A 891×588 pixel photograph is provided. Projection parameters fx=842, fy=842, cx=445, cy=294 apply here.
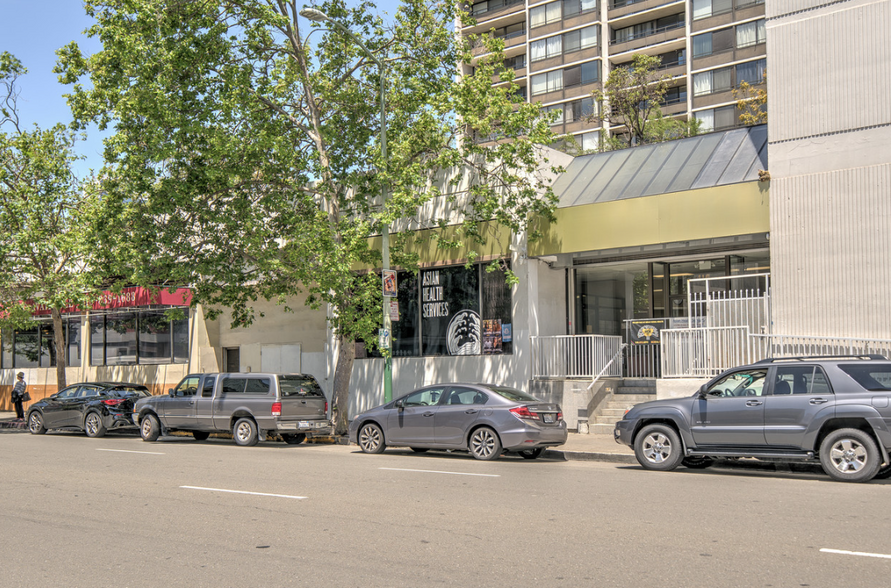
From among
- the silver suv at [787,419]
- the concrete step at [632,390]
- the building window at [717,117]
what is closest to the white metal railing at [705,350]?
the concrete step at [632,390]

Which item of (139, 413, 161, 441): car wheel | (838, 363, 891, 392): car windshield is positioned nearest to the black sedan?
(139, 413, 161, 441): car wheel

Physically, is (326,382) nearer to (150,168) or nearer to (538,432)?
(150,168)

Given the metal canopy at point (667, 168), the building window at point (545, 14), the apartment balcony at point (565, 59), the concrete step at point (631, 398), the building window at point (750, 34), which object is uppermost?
the building window at point (545, 14)

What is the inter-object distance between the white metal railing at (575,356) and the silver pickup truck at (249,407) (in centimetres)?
544

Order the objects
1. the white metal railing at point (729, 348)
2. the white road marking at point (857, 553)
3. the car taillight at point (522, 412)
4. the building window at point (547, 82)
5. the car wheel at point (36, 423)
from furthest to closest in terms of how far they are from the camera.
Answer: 1. the building window at point (547, 82)
2. the car wheel at point (36, 423)
3. the white metal railing at point (729, 348)
4. the car taillight at point (522, 412)
5. the white road marking at point (857, 553)

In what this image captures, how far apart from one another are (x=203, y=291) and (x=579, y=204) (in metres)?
9.52

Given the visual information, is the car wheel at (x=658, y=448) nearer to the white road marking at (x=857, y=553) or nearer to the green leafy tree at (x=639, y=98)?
the white road marking at (x=857, y=553)

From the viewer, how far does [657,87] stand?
37.2 metres

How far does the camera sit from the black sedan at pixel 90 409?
21.8 m

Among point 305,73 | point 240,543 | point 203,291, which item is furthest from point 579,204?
point 240,543

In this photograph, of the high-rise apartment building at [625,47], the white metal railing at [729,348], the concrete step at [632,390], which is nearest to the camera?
the white metal railing at [729,348]

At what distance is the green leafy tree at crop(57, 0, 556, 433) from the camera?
18.7 meters

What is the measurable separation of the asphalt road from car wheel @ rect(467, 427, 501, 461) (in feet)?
4.54

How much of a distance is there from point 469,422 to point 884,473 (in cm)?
663
